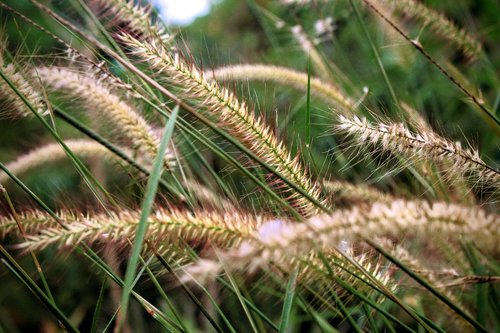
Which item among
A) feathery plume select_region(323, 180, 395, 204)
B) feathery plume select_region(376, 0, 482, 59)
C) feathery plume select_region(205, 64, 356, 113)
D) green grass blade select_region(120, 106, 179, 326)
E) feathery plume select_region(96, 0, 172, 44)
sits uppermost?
feathery plume select_region(376, 0, 482, 59)

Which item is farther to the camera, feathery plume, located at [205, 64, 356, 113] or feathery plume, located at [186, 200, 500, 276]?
feathery plume, located at [205, 64, 356, 113]

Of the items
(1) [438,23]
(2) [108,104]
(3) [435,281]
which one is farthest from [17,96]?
(1) [438,23]

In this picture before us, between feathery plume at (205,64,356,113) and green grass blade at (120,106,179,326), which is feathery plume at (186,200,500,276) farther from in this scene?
feathery plume at (205,64,356,113)

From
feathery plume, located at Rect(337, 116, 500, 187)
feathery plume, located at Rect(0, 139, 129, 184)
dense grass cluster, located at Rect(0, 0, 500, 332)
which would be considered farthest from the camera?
feathery plume, located at Rect(0, 139, 129, 184)

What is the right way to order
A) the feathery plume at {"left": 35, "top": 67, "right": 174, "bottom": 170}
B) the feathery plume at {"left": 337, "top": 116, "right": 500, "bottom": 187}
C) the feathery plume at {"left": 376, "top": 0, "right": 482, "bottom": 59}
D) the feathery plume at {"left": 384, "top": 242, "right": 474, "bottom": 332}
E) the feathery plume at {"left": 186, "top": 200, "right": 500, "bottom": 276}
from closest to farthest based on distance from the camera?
1. the feathery plume at {"left": 186, "top": 200, "right": 500, "bottom": 276}
2. the feathery plume at {"left": 337, "top": 116, "right": 500, "bottom": 187}
3. the feathery plume at {"left": 384, "top": 242, "right": 474, "bottom": 332}
4. the feathery plume at {"left": 35, "top": 67, "right": 174, "bottom": 170}
5. the feathery plume at {"left": 376, "top": 0, "right": 482, "bottom": 59}

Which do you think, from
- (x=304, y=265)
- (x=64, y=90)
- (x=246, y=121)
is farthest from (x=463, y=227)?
(x=64, y=90)

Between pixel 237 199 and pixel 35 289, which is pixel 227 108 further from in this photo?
pixel 35 289

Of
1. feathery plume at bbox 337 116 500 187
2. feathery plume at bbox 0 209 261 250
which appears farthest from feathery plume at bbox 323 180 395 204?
feathery plume at bbox 0 209 261 250

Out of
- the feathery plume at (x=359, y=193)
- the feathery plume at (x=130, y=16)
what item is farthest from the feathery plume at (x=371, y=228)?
the feathery plume at (x=130, y=16)

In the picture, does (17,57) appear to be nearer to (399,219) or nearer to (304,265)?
(304,265)
